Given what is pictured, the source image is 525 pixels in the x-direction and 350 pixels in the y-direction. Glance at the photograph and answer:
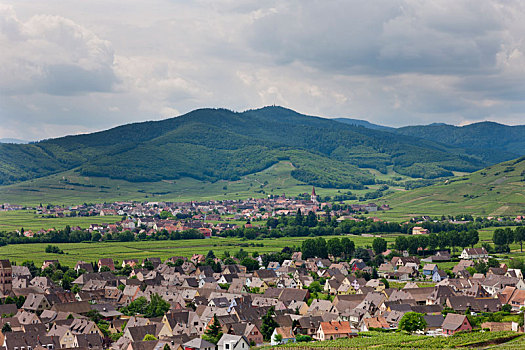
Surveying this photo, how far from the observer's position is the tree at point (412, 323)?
234 feet

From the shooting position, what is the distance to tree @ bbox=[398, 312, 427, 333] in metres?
71.3

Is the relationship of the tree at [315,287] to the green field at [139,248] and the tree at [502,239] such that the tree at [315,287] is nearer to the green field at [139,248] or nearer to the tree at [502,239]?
the green field at [139,248]

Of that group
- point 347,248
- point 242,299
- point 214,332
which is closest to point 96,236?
point 347,248

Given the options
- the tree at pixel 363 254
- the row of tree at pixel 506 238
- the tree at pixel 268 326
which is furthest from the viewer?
the row of tree at pixel 506 238

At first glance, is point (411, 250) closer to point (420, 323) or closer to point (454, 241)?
point (454, 241)

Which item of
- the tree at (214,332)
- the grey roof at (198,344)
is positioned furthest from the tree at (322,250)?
the grey roof at (198,344)

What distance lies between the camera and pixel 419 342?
62969mm

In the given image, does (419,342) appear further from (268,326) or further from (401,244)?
(401,244)

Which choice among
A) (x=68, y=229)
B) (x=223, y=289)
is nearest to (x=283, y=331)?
(x=223, y=289)

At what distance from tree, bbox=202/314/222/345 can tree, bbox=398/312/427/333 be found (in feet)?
61.5

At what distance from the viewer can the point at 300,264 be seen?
12012cm

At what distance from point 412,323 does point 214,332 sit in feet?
65.9

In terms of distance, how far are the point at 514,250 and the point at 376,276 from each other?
4179 centimetres

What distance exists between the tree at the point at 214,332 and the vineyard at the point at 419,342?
20.2ft
